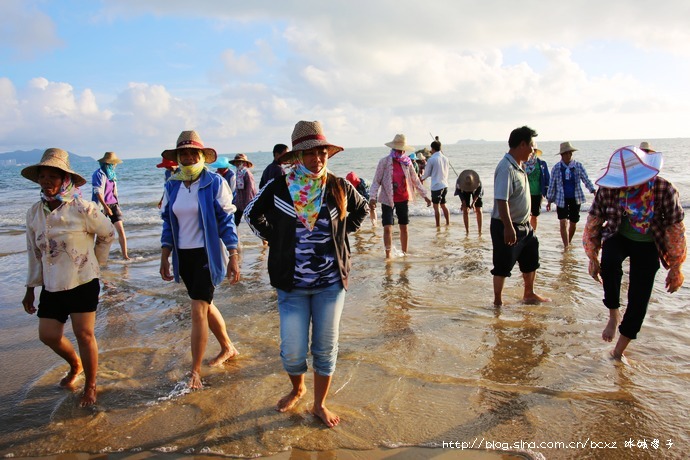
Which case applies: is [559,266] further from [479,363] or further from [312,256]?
[312,256]

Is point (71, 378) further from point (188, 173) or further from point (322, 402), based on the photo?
point (322, 402)

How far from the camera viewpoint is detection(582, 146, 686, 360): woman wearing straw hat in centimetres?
338

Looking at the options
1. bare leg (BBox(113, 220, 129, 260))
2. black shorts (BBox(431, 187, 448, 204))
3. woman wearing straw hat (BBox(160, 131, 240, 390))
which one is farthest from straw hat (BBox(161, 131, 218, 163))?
black shorts (BBox(431, 187, 448, 204))

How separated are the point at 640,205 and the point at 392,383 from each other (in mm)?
2373

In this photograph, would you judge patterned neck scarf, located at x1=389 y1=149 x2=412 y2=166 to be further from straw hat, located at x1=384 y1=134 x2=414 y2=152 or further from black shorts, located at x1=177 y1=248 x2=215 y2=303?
black shorts, located at x1=177 y1=248 x2=215 y2=303

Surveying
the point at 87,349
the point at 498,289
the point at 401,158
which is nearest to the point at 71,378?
the point at 87,349

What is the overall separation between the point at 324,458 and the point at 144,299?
4421mm

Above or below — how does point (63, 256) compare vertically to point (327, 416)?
above

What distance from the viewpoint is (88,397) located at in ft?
11.3

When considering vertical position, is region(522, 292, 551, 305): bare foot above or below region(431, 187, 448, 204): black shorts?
below

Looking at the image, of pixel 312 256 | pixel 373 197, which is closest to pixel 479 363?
pixel 312 256

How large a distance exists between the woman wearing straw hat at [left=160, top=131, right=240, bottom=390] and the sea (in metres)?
0.60

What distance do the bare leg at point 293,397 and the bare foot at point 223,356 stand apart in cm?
95

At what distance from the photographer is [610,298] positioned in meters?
3.79
